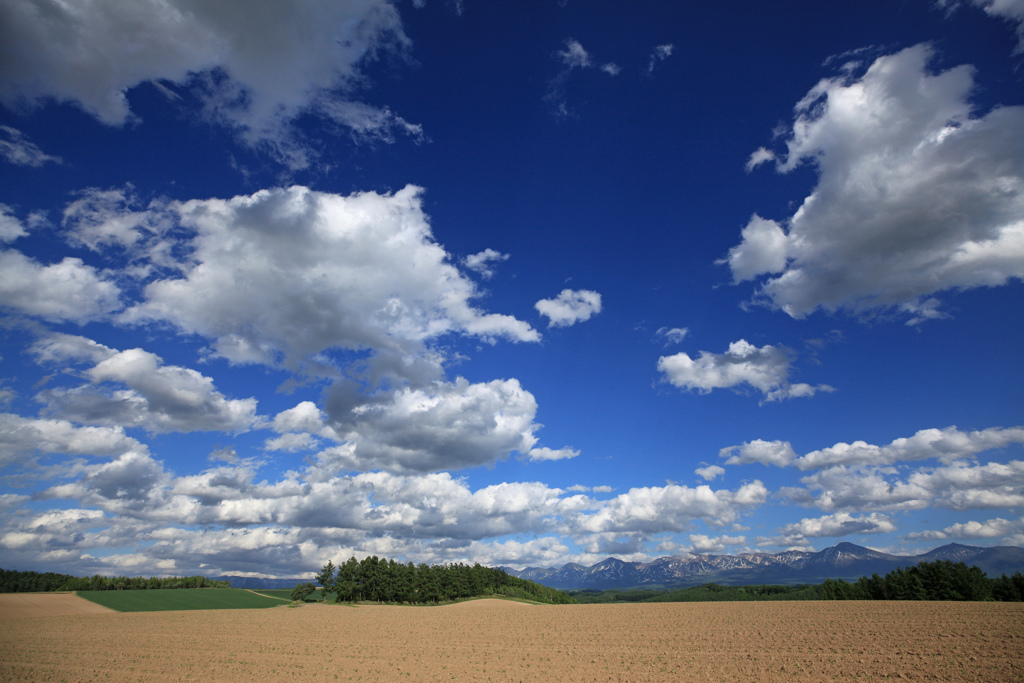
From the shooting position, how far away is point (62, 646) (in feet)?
143

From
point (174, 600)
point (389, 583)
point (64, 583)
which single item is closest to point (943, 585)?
point (389, 583)

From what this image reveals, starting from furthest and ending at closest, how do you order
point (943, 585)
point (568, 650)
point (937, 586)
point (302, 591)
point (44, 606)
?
point (302, 591)
point (44, 606)
point (937, 586)
point (943, 585)
point (568, 650)

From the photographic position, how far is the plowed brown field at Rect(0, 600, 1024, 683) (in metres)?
28.0

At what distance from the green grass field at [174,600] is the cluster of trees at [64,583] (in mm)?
14292

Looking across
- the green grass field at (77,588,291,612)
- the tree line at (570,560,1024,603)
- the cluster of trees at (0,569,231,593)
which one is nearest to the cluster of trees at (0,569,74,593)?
the cluster of trees at (0,569,231,593)

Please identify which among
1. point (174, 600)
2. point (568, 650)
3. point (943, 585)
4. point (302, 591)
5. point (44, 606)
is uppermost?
point (943, 585)

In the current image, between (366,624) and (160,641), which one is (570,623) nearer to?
(366,624)

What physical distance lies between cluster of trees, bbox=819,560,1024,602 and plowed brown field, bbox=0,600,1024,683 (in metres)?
30.0

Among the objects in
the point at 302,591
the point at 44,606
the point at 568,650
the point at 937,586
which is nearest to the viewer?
the point at 568,650

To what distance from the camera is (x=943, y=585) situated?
86.2 m

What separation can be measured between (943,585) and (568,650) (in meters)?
91.5

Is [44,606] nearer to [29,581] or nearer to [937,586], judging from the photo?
[29,581]

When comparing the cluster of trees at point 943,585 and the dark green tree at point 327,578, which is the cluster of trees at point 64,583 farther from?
the cluster of trees at point 943,585

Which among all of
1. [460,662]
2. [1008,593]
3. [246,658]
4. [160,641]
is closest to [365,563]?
[160,641]
